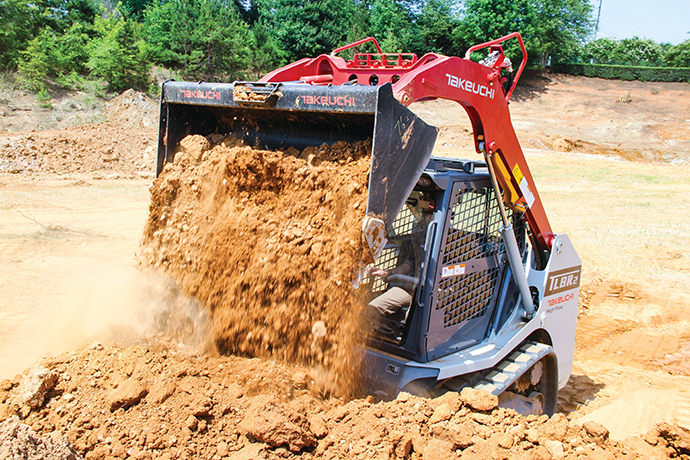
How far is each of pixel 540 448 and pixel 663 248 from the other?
377 inches

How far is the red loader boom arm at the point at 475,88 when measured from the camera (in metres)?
3.22

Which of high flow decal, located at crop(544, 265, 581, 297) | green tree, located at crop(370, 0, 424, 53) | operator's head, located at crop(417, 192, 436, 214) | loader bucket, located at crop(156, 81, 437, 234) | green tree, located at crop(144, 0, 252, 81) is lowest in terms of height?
high flow decal, located at crop(544, 265, 581, 297)

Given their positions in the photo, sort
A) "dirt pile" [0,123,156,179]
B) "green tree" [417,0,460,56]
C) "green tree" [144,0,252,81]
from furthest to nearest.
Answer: "green tree" [417,0,460,56]
"green tree" [144,0,252,81]
"dirt pile" [0,123,156,179]

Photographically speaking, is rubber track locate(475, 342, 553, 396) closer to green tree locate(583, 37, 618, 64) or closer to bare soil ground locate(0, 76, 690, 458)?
bare soil ground locate(0, 76, 690, 458)

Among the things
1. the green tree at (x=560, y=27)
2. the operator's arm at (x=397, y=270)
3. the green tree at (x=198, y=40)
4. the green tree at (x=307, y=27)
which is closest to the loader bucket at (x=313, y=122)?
the operator's arm at (x=397, y=270)

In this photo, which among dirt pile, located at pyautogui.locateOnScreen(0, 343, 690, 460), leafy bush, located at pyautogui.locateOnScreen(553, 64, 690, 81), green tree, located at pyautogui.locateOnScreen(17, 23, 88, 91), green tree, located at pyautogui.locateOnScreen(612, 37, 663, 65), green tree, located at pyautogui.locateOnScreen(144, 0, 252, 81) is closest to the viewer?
dirt pile, located at pyautogui.locateOnScreen(0, 343, 690, 460)

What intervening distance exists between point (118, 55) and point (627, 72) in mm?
39095

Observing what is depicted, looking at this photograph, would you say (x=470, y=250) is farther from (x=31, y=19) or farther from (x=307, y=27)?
(x=307, y=27)

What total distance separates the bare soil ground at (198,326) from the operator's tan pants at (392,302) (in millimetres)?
730

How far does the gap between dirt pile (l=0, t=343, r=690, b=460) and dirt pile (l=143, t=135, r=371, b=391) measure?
8.7 inches

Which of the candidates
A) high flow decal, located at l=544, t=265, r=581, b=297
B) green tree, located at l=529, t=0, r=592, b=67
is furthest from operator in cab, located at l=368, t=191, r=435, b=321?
green tree, located at l=529, t=0, r=592, b=67

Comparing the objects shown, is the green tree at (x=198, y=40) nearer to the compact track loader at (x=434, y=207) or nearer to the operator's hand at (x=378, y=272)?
the compact track loader at (x=434, y=207)

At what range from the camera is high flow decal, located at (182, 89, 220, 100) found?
3.57 metres

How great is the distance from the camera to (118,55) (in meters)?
24.3
